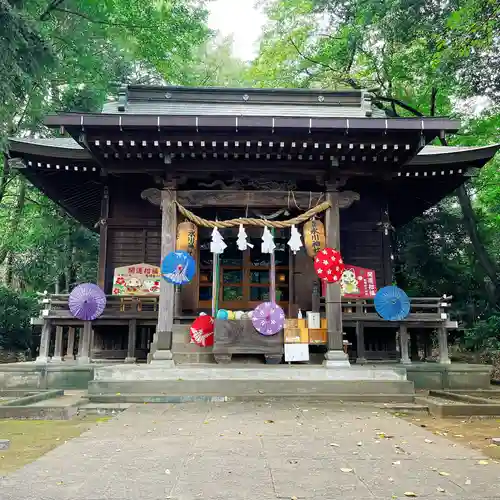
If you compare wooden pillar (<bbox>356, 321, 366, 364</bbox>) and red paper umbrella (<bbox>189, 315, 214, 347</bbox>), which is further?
wooden pillar (<bbox>356, 321, 366, 364</bbox>)

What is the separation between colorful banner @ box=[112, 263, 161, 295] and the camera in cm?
1124

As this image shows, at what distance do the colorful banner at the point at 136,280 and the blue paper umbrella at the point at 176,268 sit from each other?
245 cm

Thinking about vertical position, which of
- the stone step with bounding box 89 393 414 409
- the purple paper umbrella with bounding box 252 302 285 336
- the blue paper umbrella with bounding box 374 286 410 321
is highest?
the blue paper umbrella with bounding box 374 286 410 321

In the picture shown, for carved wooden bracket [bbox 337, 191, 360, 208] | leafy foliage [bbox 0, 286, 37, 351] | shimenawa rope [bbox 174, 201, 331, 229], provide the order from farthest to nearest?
leafy foliage [bbox 0, 286, 37, 351], carved wooden bracket [bbox 337, 191, 360, 208], shimenawa rope [bbox 174, 201, 331, 229]

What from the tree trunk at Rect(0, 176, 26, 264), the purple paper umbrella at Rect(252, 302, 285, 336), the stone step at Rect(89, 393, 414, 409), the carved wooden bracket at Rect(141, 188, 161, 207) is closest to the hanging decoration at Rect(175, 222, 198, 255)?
the carved wooden bracket at Rect(141, 188, 161, 207)

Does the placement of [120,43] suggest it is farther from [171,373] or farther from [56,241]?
[171,373]

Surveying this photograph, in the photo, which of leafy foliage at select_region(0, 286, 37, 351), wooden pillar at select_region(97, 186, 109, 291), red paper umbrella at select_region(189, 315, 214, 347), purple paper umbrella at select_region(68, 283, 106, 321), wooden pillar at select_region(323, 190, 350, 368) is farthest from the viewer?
leafy foliage at select_region(0, 286, 37, 351)

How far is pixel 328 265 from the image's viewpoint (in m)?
8.91

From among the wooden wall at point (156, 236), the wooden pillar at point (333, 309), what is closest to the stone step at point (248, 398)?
the wooden pillar at point (333, 309)

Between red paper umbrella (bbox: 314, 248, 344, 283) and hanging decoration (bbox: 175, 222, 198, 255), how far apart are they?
2.49m

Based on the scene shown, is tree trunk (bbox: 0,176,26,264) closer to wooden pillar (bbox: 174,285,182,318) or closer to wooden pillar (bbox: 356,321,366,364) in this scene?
wooden pillar (bbox: 174,285,182,318)

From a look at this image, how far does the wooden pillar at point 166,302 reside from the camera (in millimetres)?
8758

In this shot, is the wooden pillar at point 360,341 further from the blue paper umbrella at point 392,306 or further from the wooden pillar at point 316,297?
the wooden pillar at point 316,297

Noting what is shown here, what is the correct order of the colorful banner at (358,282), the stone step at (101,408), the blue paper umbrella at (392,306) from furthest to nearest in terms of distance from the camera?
the colorful banner at (358,282) < the blue paper umbrella at (392,306) < the stone step at (101,408)
